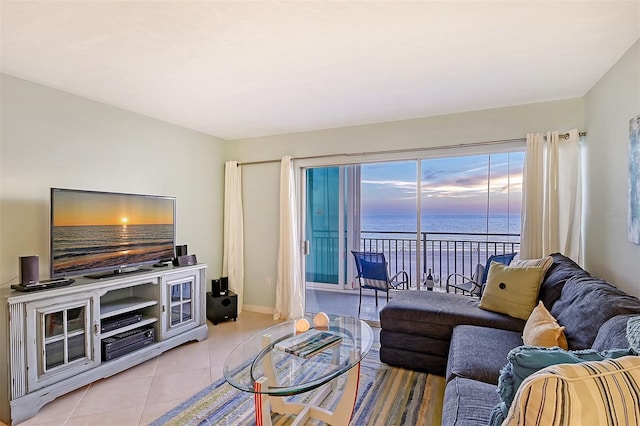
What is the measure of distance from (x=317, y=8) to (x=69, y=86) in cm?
230

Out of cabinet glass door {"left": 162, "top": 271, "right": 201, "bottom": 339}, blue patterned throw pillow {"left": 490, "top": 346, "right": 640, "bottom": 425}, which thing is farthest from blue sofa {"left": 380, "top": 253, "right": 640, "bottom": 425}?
cabinet glass door {"left": 162, "top": 271, "right": 201, "bottom": 339}

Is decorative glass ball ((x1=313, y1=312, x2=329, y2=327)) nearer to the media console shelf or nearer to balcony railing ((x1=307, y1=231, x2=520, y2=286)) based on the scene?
the media console shelf

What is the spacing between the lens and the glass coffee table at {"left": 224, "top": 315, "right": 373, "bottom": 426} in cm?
167

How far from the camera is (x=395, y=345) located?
2746 millimetres

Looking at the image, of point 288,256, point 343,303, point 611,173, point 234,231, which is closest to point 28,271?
point 234,231

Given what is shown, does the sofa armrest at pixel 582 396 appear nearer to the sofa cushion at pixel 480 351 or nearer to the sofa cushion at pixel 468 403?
the sofa cushion at pixel 468 403

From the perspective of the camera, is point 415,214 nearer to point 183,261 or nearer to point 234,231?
point 234,231

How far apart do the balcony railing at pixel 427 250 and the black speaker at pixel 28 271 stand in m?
2.85

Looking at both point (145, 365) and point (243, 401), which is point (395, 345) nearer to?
point (243, 401)

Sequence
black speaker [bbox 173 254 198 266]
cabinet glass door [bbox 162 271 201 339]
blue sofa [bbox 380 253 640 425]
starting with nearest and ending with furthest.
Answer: blue sofa [bbox 380 253 640 425] → cabinet glass door [bbox 162 271 201 339] → black speaker [bbox 173 254 198 266]

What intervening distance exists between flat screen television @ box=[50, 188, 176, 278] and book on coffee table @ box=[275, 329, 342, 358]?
1.76 m

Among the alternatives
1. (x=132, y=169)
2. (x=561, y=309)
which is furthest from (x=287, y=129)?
(x=561, y=309)

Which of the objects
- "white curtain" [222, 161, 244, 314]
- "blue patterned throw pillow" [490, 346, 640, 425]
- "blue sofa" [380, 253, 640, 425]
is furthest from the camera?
"white curtain" [222, 161, 244, 314]

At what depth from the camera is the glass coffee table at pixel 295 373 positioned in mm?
1675
